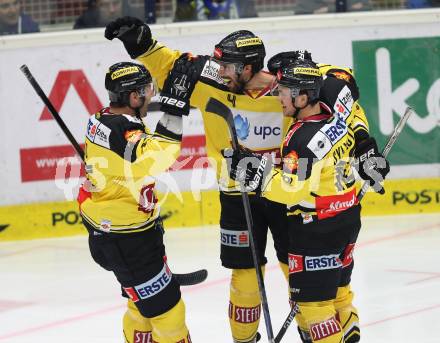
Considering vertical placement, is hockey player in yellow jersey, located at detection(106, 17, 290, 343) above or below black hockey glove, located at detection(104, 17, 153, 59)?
below

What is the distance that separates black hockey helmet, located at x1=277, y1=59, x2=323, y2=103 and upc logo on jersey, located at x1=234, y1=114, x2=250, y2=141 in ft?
1.75

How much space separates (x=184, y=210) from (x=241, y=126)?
3209 mm

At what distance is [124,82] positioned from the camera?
4.91 m

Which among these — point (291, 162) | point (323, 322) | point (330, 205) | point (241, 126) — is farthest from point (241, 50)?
point (323, 322)

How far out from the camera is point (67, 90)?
841 centimetres

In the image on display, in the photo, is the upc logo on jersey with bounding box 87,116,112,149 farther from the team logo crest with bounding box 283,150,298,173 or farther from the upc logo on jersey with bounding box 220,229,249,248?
the upc logo on jersey with bounding box 220,229,249,248

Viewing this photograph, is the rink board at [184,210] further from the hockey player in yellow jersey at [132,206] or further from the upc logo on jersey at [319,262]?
the upc logo on jersey at [319,262]

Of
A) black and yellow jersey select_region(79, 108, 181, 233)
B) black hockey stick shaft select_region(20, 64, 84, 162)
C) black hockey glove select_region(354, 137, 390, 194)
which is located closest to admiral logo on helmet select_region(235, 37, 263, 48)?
black and yellow jersey select_region(79, 108, 181, 233)

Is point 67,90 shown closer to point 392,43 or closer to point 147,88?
point 392,43

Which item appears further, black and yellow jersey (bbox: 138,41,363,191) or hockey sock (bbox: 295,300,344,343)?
black and yellow jersey (bbox: 138,41,363,191)

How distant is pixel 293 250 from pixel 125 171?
798 mm

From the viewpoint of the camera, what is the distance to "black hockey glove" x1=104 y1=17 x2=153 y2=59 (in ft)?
17.7

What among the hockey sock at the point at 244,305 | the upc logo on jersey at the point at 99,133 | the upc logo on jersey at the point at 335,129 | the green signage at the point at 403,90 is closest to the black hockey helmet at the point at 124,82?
the upc logo on jersey at the point at 99,133

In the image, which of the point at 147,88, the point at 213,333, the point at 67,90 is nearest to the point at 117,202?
the point at 147,88
